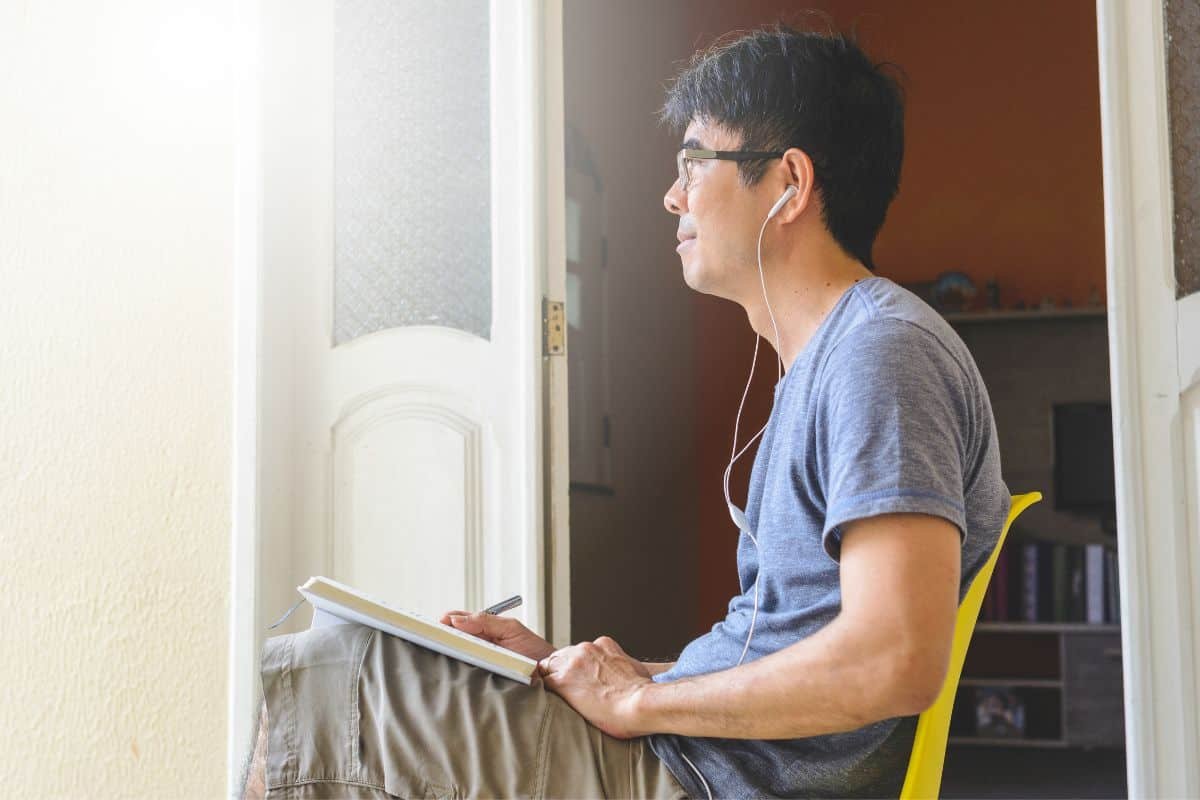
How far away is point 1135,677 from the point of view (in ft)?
6.75

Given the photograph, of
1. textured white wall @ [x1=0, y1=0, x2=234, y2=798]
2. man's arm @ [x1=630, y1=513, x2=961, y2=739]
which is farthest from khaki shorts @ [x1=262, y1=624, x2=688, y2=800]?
textured white wall @ [x1=0, y1=0, x2=234, y2=798]

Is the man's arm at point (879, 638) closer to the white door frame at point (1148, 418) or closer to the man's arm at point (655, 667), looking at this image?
the man's arm at point (655, 667)

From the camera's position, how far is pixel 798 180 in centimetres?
142

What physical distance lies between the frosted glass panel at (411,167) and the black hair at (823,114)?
1.13m

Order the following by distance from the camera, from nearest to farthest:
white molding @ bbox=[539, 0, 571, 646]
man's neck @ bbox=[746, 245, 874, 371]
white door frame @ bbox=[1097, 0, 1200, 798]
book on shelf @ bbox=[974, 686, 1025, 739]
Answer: man's neck @ bbox=[746, 245, 874, 371], white door frame @ bbox=[1097, 0, 1200, 798], white molding @ bbox=[539, 0, 571, 646], book on shelf @ bbox=[974, 686, 1025, 739]

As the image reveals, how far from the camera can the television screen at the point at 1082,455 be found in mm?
4543

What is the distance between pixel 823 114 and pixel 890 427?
49 centimetres

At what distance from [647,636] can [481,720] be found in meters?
3.22

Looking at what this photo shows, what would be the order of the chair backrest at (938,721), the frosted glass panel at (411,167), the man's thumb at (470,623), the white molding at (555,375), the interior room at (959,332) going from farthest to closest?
the interior room at (959,332) < the frosted glass panel at (411,167) < the white molding at (555,375) < the man's thumb at (470,623) < the chair backrest at (938,721)

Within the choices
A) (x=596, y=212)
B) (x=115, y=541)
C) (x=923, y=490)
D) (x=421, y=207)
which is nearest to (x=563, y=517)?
(x=421, y=207)

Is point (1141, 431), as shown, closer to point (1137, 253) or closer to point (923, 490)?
point (1137, 253)

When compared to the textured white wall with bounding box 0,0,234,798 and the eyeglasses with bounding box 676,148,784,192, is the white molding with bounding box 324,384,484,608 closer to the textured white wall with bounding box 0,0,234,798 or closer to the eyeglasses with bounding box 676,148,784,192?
the textured white wall with bounding box 0,0,234,798

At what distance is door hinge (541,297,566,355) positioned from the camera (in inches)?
97.2

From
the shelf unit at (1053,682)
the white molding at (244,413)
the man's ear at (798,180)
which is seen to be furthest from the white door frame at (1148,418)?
the shelf unit at (1053,682)
